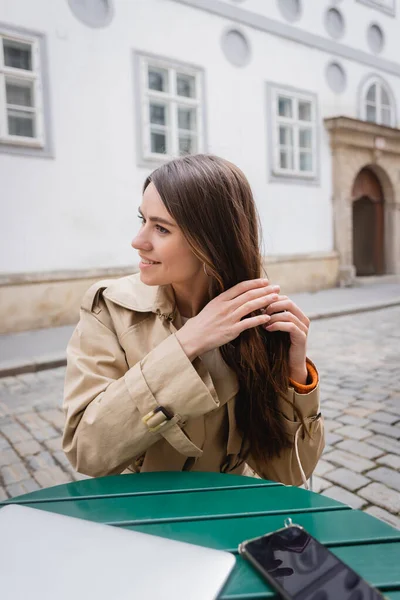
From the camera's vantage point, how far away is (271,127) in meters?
11.0

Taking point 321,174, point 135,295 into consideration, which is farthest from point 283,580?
point 321,174

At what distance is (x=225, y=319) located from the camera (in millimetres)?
1234

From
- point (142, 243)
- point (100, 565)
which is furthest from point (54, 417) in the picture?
point (100, 565)

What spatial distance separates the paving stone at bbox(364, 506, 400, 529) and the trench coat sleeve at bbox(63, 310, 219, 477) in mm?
1519

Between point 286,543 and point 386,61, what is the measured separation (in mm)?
15642

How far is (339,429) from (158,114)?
7668 mm

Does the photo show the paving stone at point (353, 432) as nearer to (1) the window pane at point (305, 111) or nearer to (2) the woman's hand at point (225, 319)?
A: (2) the woman's hand at point (225, 319)

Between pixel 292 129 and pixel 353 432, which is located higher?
pixel 292 129

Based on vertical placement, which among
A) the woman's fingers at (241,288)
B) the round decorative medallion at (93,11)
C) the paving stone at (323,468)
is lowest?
the paving stone at (323,468)

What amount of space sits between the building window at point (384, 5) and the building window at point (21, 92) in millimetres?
9560

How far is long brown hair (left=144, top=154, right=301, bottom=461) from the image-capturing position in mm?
1303

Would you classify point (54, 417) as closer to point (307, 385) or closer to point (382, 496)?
point (382, 496)

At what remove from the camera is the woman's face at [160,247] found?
1.33 metres

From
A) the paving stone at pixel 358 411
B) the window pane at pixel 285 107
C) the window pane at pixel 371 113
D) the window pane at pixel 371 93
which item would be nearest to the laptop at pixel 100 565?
the paving stone at pixel 358 411
